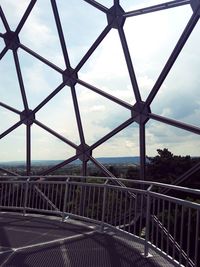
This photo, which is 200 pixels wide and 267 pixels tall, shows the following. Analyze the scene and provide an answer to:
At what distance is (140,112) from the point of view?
10914 mm

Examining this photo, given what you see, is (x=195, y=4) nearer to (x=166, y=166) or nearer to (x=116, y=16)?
(x=116, y=16)

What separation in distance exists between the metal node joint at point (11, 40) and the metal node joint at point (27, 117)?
8.91 ft

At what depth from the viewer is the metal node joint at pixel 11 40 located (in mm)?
14914

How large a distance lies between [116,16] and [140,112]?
3089mm

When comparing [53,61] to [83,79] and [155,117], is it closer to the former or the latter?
[83,79]

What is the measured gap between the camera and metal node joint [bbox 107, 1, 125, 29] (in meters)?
11.0

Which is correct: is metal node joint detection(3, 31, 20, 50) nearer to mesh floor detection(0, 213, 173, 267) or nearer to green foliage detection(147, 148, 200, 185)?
green foliage detection(147, 148, 200, 185)

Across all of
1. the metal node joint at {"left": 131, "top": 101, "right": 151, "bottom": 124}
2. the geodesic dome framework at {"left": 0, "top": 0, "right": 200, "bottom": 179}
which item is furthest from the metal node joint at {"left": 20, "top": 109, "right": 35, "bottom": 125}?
the metal node joint at {"left": 131, "top": 101, "right": 151, "bottom": 124}

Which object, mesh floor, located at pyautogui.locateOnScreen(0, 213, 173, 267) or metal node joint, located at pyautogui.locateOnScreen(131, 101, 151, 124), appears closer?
mesh floor, located at pyautogui.locateOnScreen(0, 213, 173, 267)

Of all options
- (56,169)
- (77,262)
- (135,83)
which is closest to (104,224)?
(77,262)

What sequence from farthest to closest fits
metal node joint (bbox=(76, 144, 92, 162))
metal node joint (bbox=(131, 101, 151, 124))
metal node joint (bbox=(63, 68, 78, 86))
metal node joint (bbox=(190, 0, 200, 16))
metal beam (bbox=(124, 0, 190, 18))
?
metal node joint (bbox=(63, 68, 78, 86)), metal node joint (bbox=(76, 144, 92, 162)), metal node joint (bbox=(131, 101, 151, 124)), metal beam (bbox=(124, 0, 190, 18)), metal node joint (bbox=(190, 0, 200, 16))

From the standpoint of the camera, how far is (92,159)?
13078mm

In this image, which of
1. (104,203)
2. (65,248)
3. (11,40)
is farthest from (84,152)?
(65,248)

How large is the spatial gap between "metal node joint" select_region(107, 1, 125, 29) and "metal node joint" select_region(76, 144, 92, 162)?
4.46 meters
